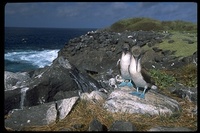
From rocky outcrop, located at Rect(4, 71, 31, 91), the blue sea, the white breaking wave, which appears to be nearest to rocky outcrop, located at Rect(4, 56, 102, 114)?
rocky outcrop, located at Rect(4, 71, 31, 91)

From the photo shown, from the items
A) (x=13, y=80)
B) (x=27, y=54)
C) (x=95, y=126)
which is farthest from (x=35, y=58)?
(x=95, y=126)

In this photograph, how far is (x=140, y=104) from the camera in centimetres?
504

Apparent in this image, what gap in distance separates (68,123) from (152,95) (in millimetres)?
1731

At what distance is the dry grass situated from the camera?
4465 millimetres

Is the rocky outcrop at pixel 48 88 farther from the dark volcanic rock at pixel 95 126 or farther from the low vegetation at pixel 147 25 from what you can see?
the low vegetation at pixel 147 25

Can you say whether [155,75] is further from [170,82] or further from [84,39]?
[84,39]

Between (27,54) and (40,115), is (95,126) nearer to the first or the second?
(40,115)

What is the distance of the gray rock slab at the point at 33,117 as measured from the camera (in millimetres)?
4718

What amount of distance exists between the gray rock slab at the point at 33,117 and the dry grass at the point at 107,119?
0.14 metres

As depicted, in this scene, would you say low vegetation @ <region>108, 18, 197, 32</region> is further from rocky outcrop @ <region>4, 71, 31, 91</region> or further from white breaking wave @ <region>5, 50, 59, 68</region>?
rocky outcrop @ <region>4, 71, 31, 91</region>

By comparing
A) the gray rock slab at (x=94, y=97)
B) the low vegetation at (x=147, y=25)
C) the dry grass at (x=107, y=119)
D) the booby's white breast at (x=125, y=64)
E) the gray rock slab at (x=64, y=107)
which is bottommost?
the dry grass at (x=107, y=119)

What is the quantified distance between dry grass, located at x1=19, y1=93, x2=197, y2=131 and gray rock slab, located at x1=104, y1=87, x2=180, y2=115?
0.11m

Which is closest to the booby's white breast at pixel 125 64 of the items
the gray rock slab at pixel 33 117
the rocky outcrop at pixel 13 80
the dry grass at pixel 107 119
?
the dry grass at pixel 107 119

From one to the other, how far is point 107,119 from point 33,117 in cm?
117
